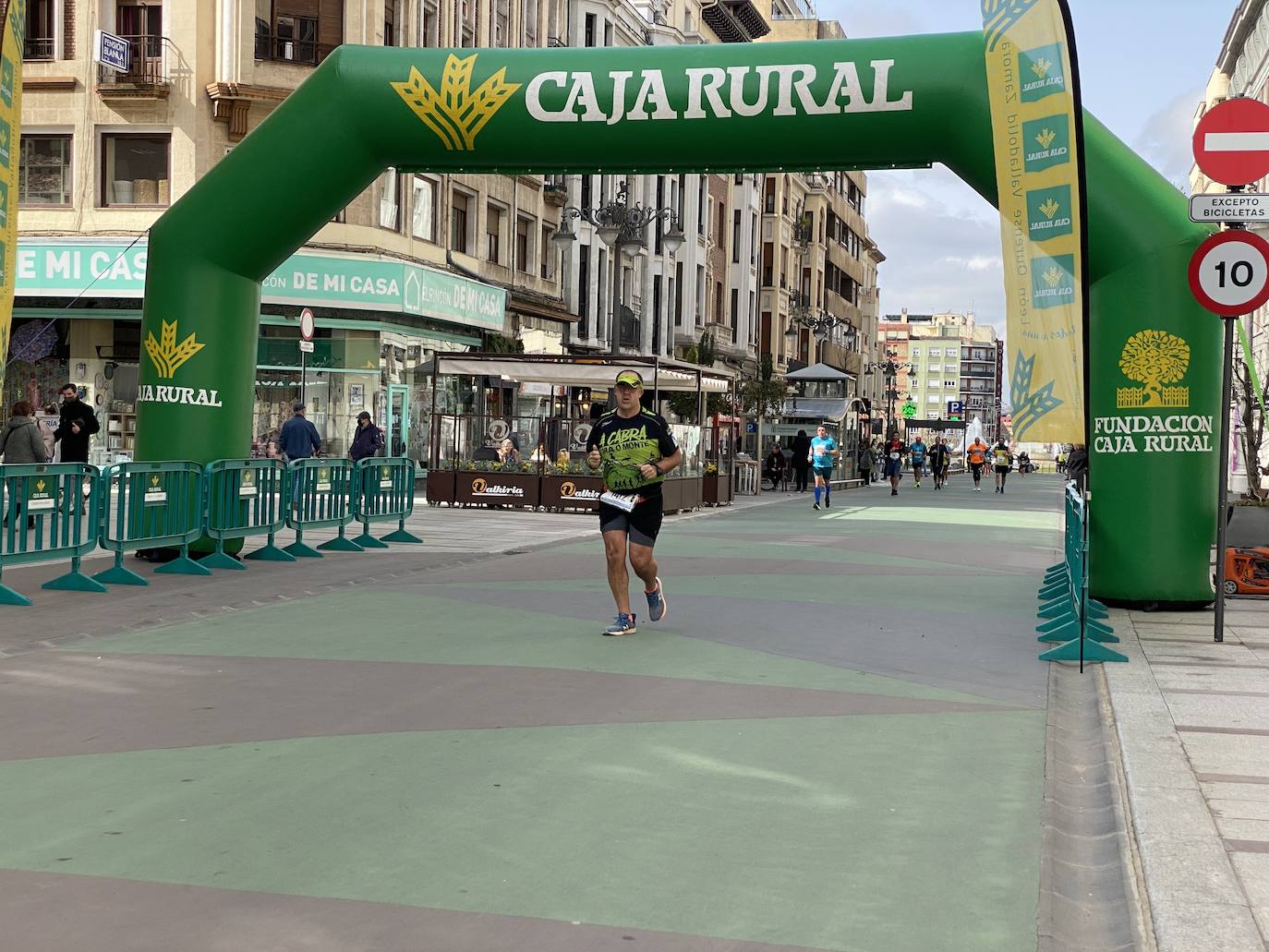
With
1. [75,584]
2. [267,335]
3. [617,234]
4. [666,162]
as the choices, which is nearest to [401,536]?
[75,584]

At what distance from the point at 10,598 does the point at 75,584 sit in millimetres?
1175

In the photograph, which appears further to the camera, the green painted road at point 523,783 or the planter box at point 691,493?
the planter box at point 691,493

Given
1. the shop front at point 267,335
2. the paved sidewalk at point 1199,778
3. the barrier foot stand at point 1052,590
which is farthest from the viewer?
the shop front at point 267,335

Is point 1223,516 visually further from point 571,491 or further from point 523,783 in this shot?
point 571,491

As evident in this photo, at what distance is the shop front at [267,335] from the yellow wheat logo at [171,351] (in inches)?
601

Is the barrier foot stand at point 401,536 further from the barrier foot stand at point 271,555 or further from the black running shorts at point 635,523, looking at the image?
the black running shorts at point 635,523

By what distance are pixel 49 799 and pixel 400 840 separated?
4.91ft

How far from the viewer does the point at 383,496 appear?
1866cm

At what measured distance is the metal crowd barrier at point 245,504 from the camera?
15094 millimetres

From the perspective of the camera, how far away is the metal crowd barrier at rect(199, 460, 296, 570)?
1509 centimetres

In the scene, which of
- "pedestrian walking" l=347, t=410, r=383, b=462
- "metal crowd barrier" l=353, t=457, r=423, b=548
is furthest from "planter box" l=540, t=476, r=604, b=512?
"metal crowd barrier" l=353, t=457, r=423, b=548

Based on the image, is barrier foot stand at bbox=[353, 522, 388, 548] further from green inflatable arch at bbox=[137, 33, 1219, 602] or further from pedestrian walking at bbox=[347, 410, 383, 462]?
pedestrian walking at bbox=[347, 410, 383, 462]

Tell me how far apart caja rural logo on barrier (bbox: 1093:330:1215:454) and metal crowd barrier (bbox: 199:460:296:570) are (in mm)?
8128

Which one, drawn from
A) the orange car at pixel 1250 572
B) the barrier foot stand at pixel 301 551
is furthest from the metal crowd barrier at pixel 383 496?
the orange car at pixel 1250 572
